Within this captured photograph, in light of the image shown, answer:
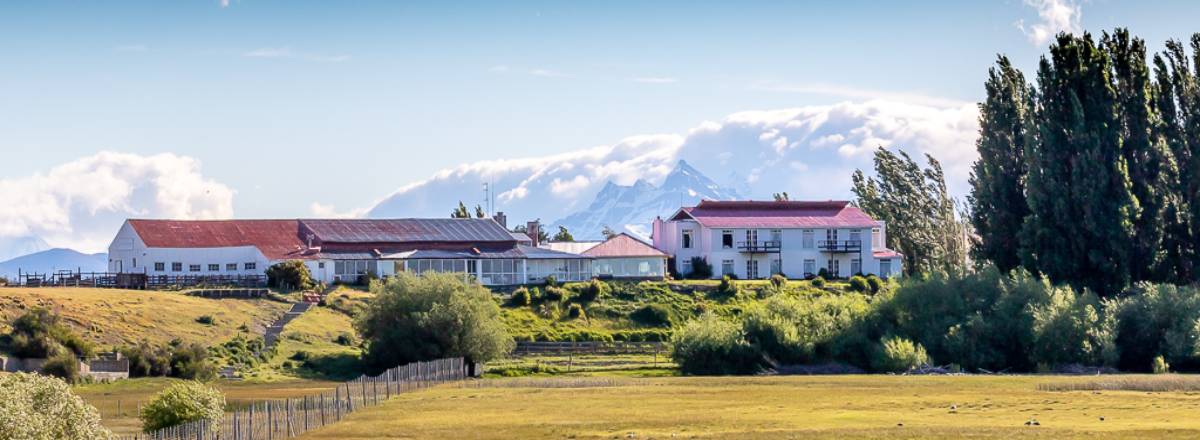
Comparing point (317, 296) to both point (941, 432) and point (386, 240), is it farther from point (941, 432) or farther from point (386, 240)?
point (941, 432)

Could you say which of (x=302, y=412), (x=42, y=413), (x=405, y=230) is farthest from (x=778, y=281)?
(x=42, y=413)

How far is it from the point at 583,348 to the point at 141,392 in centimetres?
3419

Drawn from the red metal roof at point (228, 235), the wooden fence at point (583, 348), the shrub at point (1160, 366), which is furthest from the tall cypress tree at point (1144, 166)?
the red metal roof at point (228, 235)

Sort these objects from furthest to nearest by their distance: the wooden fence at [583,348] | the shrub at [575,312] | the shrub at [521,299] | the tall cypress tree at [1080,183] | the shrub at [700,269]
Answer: the shrub at [700,269], the shrub at [521,299], the shrub at [575,312], the wooden fence at [583,348], the tall cypress tree at [1080,183]

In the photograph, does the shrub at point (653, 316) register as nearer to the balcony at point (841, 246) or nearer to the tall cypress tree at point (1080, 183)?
the balcony at point (841, 246)

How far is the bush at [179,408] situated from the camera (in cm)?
5675

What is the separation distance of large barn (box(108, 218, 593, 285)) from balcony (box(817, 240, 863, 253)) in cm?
1988

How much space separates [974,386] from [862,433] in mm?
23635

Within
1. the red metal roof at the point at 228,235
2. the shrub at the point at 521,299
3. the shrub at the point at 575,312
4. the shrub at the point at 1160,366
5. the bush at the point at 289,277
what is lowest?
the shrub at the point at 1160,366

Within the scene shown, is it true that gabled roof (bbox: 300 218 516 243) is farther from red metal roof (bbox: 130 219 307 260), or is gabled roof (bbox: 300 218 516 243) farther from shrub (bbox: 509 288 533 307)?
shrub (bbox: 509 288 533 307)

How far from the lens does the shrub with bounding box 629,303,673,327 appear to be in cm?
12162

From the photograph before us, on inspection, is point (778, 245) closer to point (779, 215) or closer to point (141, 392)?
point (779, 215)

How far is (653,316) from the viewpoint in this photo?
402 ft

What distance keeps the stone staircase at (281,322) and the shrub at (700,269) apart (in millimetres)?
34753
